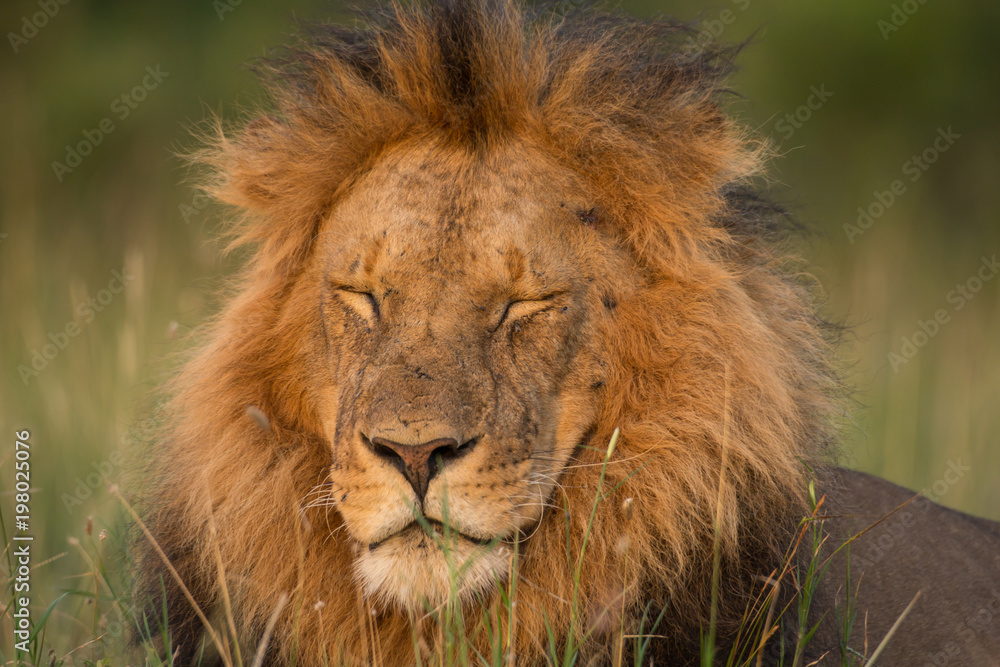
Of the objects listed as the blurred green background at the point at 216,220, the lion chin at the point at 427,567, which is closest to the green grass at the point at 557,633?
the lion chin at the point at 427,567

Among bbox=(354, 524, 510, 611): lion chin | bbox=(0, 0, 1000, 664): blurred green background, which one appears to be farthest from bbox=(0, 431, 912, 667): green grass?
bbox=(0, 0, 1000, 664): blurred green background

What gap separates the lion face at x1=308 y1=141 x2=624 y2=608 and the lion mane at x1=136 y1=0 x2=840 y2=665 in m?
0.08

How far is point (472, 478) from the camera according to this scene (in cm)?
267

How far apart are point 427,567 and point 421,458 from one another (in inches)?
11.2

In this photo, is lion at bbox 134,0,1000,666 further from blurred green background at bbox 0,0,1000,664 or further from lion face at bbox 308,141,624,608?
blurred green background at bbox 0,0,1000,664

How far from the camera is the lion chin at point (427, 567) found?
265 cm

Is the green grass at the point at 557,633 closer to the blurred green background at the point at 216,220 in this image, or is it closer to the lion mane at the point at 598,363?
the lion mane at the point at 598,363

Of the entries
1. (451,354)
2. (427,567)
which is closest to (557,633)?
(427,567)

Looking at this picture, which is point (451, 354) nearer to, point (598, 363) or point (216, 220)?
point (598, 363)

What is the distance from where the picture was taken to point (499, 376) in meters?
2.92

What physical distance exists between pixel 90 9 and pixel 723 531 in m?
14.7

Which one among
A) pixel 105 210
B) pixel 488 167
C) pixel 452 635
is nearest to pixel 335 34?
pixel 488 167

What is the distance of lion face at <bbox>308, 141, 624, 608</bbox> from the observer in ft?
8.75

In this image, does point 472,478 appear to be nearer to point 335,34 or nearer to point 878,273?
point 335,34
